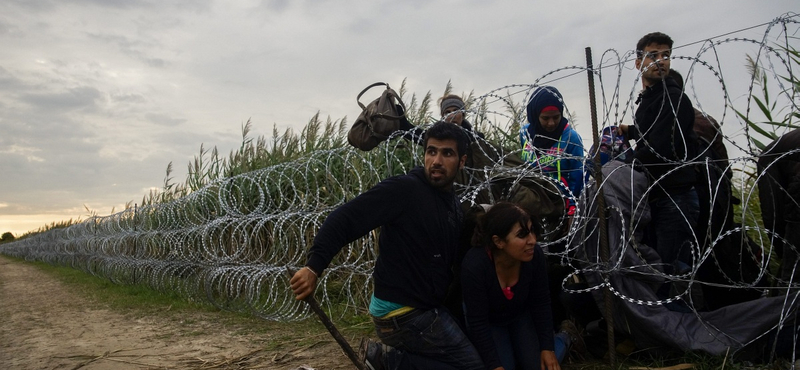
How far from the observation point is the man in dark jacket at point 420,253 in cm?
309

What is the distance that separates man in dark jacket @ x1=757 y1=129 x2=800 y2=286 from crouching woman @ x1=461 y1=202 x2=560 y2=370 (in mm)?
1227

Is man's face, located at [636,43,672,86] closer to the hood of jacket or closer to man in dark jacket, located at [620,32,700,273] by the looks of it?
man in dark jacket, located at [620,32,700,273]

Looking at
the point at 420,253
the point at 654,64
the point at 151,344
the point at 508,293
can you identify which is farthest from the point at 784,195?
the point at 151,344

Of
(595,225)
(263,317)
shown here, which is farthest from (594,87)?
(263,317)

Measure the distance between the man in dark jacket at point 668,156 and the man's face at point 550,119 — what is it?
0.55 metres

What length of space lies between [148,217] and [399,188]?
27.7ft

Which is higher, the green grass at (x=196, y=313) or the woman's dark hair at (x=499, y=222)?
the woman's dark hair at (x=499, y=222)

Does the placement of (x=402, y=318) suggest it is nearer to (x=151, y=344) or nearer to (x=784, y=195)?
(x=784, y=195)

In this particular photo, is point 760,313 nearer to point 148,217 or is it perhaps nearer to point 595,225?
point 595,225

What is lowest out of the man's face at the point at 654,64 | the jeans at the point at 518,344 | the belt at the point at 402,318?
the jeans at the point at 518,344

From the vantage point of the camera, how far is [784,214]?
11.0 ft

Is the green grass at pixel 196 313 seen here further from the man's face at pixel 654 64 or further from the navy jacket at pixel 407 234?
the man's face at pixel 654 64

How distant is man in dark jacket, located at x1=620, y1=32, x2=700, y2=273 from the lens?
3.49m

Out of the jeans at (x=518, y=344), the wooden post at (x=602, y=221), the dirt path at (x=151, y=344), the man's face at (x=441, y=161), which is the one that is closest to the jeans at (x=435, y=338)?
the jeans at (x=518, y=344)
